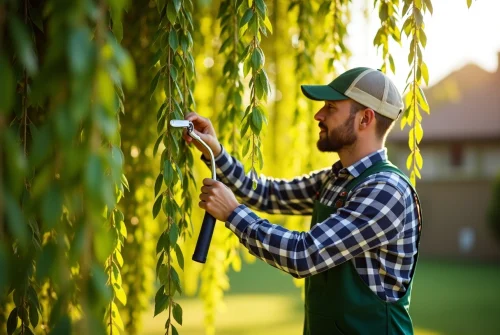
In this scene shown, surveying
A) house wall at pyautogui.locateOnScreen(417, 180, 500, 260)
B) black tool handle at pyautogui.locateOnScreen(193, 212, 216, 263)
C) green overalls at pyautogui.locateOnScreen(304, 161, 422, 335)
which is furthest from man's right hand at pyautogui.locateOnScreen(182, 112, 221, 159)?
house wall at pyautogui.locateOnScreen(417, 180, 500, 260)

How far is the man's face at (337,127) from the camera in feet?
7.34

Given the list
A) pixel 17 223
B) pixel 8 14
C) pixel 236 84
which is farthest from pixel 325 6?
pixel 17 223

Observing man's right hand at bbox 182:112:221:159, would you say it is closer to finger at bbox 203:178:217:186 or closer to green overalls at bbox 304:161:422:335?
finger at bbox 203:178:217:186

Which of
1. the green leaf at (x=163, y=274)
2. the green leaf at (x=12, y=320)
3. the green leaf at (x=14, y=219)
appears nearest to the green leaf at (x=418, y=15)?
the green leaf at (x=163, y=274)

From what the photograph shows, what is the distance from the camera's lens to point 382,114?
7.30ft

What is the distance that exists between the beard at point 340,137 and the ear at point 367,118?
36 millimetres

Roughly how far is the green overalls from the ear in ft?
0.61

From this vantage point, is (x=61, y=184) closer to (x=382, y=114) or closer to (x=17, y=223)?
(x=17, y=223)

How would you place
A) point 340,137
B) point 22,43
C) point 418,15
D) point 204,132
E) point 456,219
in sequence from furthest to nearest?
point 456,219, point 204,132, point 340,137, point 418,15, point 22,43

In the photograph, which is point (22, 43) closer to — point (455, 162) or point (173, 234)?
point (173, 234)

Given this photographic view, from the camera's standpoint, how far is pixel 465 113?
47.7 ft

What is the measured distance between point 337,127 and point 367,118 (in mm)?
124

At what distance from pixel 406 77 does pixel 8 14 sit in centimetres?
157

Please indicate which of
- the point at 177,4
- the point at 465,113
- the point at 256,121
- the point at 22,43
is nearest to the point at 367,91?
the point at 256,121
